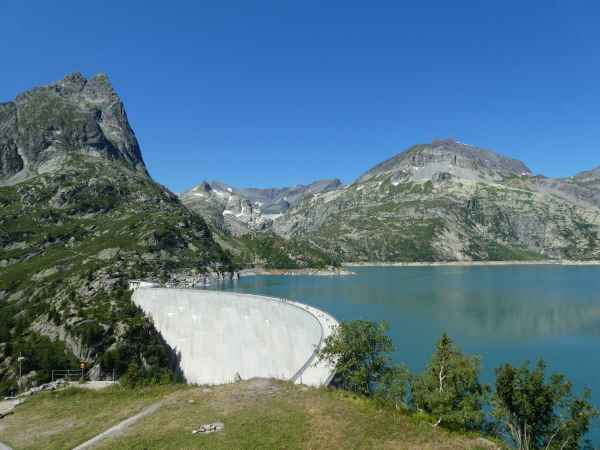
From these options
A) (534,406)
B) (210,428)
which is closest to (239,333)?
(210,428)

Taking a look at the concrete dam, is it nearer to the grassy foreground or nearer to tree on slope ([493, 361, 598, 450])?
the grassy foreground

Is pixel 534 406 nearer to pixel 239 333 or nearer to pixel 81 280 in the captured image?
pixel 239 333

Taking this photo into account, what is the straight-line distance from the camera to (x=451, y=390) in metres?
29.9

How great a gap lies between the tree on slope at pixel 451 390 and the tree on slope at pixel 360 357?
2988mm

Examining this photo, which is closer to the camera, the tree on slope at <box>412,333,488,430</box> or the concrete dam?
the tree on slope at <box>412,333,488,430</box>

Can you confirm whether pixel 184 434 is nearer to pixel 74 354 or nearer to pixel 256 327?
pixel 256 327

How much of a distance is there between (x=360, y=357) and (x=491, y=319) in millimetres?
81961

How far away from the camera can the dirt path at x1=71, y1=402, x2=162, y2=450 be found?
76.0ft

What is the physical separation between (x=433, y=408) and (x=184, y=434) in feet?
51.2

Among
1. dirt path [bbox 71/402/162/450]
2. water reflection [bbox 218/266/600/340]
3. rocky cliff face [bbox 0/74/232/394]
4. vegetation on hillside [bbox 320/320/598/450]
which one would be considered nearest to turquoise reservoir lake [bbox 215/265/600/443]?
water reflection [bbox 218/266/600/340]

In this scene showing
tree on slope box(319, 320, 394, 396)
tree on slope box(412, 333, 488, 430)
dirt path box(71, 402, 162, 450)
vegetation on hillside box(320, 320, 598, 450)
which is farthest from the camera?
tree on slope box(319, 320, 394, 396)

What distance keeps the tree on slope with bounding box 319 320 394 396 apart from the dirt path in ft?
40.9

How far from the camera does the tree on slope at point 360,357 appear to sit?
31.6 metres

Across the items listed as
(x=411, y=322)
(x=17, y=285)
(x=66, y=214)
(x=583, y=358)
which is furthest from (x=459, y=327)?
(x=66, y=214)
